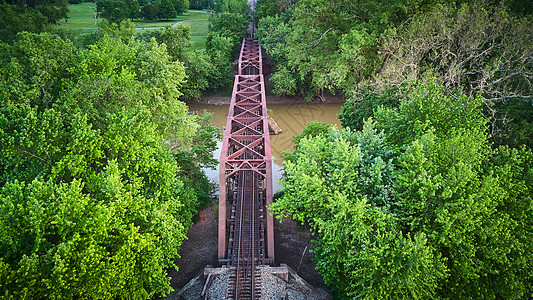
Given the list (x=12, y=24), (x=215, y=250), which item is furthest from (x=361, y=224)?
(x=12, y=24)

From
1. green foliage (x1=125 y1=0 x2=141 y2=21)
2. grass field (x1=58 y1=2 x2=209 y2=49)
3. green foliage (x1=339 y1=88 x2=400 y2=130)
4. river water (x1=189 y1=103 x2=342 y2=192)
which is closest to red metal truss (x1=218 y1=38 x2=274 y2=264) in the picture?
green foliage (x1=339 y1=88 x2=400 y2=130)

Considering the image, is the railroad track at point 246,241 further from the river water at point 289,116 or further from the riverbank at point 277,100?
the riverbank at point 277,100

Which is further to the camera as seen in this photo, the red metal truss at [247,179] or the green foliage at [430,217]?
the red metal truss at [247,179]

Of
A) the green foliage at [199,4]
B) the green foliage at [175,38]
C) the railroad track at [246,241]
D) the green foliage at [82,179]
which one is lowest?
the railroad track at [246,241]

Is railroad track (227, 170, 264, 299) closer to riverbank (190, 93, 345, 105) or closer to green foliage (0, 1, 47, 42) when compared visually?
riverbank (190, 93, 345, 105)

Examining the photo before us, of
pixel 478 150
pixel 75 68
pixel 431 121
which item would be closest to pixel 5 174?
pixel 75 68

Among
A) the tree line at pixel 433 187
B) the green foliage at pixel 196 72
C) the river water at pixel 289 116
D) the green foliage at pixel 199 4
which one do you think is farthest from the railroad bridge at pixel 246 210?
the green foliage at pixel 199 4

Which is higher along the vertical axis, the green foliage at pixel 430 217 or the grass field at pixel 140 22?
the grass field at pixel 140 22
